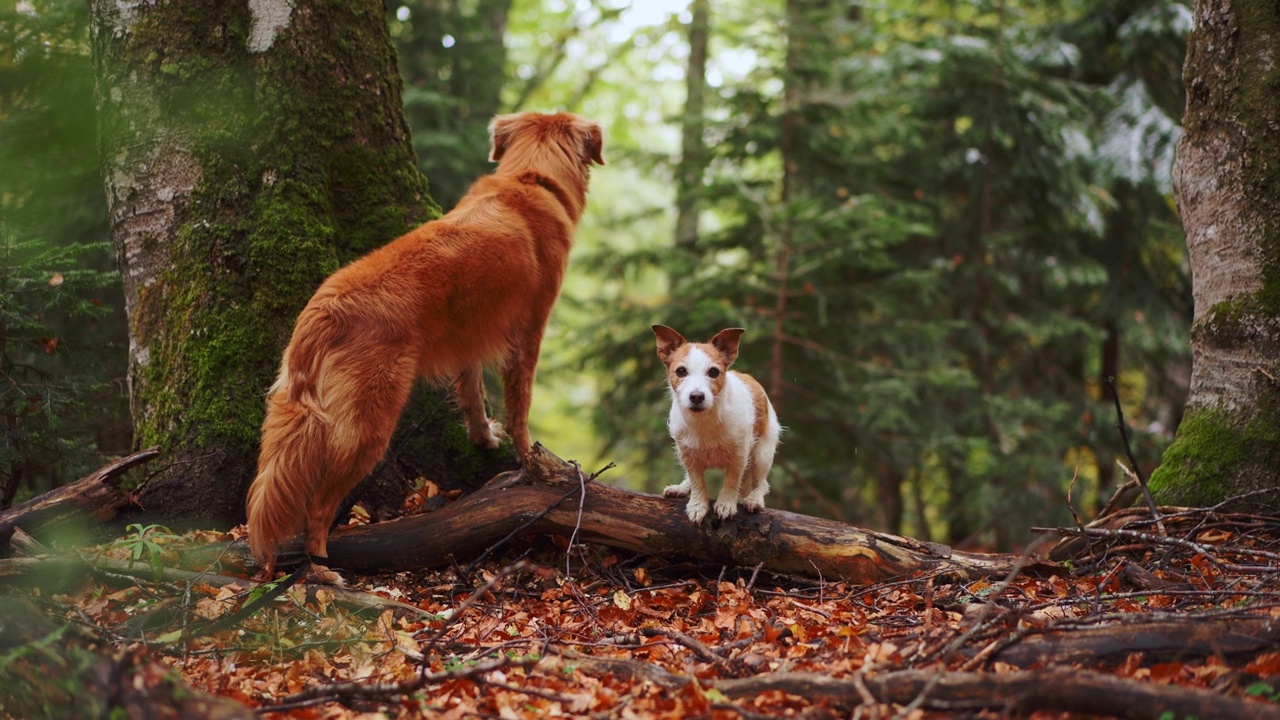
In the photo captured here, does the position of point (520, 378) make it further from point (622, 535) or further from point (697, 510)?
point (697, 510)

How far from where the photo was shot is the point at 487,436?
604 cm

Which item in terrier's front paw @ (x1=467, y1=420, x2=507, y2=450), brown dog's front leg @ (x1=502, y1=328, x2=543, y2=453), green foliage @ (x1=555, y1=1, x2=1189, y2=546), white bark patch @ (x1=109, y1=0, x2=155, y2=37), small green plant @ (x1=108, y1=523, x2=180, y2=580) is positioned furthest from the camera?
green foliage @ (x1=555, y1=1, x2=1189, y2=546)

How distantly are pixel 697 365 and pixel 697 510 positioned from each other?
2.98 feet

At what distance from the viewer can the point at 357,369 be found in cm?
455

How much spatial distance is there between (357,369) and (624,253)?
7.40 m

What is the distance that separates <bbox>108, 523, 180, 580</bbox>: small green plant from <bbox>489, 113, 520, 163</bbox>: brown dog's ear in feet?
11.3

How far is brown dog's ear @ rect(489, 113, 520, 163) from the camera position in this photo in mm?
6402

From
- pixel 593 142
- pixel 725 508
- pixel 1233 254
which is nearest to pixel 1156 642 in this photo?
pixel 725 508

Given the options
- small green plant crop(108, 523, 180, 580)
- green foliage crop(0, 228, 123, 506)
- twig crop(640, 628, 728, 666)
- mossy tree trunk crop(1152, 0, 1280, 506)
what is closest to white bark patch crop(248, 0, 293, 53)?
green foliage crop(0, 228, 123, 506)

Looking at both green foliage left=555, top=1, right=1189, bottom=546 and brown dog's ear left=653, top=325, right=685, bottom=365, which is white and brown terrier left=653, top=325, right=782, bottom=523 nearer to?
brown dog's ear left=653, top=325, right=685, bottom=365

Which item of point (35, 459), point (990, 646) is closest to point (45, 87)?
point (35, 459)

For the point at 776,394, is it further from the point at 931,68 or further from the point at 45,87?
the point at 45,87

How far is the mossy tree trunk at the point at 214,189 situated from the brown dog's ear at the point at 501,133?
1172mm

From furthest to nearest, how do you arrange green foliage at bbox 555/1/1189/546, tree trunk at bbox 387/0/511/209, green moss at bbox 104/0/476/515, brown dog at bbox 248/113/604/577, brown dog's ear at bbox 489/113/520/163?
tree trunk at bbox 387/0/511/209, green foliage at bbox 555/1/1189/546, brown dog's ear at bbox 489/113/520/163, green moss at bbox 104/0/476/515, brown dog at bbox 248/113/604/577
